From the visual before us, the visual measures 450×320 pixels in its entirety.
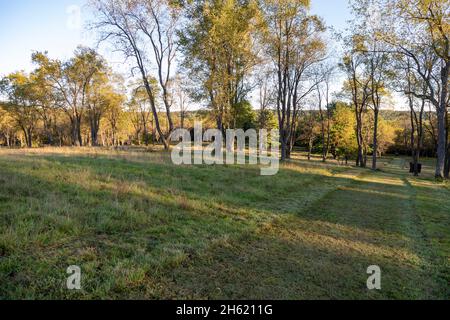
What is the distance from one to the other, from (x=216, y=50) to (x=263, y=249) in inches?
825

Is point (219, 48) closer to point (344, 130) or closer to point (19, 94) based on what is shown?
point (344, 130)

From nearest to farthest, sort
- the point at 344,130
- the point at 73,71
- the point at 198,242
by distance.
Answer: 1. the point at 198,242
2. the point at 73,71
3. the point at 344,130

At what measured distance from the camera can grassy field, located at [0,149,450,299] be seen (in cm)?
382

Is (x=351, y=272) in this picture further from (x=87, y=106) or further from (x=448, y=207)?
(x=87, y=106)

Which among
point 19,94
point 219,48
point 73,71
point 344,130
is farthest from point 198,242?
point 19,94

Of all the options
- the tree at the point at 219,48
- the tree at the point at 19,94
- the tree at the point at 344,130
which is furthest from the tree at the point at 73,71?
the tree at the point at 344,130

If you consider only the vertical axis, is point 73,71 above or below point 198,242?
Result: above

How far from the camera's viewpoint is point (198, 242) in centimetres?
544

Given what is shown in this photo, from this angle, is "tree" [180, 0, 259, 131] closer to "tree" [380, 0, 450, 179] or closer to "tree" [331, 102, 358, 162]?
"tree" [380, 0, 450, 179]

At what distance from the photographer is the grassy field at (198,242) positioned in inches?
151

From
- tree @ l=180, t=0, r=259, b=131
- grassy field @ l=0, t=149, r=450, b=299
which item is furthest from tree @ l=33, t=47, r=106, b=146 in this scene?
grassy field @ l=0, t=149, r=450, b=299

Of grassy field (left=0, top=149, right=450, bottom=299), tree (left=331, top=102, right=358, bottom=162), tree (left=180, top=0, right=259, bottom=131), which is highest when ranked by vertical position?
tree (left=180, top=0, right=259, bottom=131)

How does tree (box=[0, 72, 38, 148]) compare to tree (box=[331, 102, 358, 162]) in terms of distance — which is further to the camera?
tree (box=[331, 102, 358, 162])

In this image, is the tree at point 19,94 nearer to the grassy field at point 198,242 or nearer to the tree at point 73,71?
the tree at point 73,71
